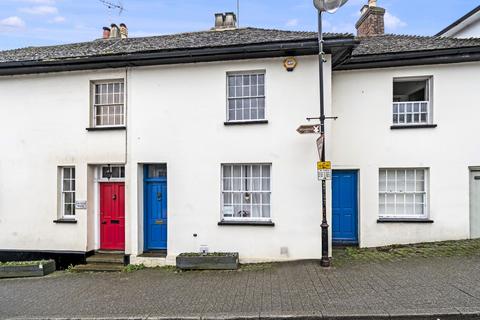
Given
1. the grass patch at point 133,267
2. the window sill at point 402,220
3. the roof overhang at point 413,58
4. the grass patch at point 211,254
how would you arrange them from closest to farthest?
the grass patch at point 211,254 < the grass patch at point 133,267 < the roof overhang at point 413,58 < the window sill at point 402,220

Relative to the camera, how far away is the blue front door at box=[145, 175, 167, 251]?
31.4ft

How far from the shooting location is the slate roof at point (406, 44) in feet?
32.6

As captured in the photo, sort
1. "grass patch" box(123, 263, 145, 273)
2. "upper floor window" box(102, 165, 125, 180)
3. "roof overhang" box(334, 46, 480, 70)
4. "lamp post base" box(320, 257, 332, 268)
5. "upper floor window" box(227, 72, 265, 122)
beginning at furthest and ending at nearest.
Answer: "upper floor window" box(102, 165, 125, 180)
"roof overhang" box(334, 46, 480, 70)
"upper floor window" box(227, 72, 265, 122)
"grass patch" box(123, 263, 145, 273)
"lamp post base" box(320, 257, 332, 268)

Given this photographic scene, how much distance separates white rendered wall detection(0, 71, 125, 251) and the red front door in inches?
12.9

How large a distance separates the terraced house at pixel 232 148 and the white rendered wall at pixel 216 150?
31 millimetres

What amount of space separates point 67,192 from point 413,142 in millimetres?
10264

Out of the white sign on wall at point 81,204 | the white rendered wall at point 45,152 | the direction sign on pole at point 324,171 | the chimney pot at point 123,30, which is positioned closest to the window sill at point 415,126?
the direction sign on pole at point 324,171

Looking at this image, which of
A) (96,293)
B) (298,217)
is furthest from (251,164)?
(96,293)

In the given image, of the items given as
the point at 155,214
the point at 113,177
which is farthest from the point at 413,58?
the point at 113,177

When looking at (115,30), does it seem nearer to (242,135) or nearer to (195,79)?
(195,79)

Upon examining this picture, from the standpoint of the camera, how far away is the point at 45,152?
390 inches

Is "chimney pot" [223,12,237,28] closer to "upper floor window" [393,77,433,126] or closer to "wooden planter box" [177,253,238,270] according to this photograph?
"upper floor window" [393,77,433,126]

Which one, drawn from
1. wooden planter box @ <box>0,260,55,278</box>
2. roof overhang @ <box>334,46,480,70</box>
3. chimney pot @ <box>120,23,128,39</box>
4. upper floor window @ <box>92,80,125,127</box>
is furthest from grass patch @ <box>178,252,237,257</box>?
chimney pot @ <box>120,23,128,39</box>

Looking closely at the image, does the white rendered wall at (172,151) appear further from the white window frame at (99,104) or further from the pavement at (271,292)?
the pavement at (271,292)
